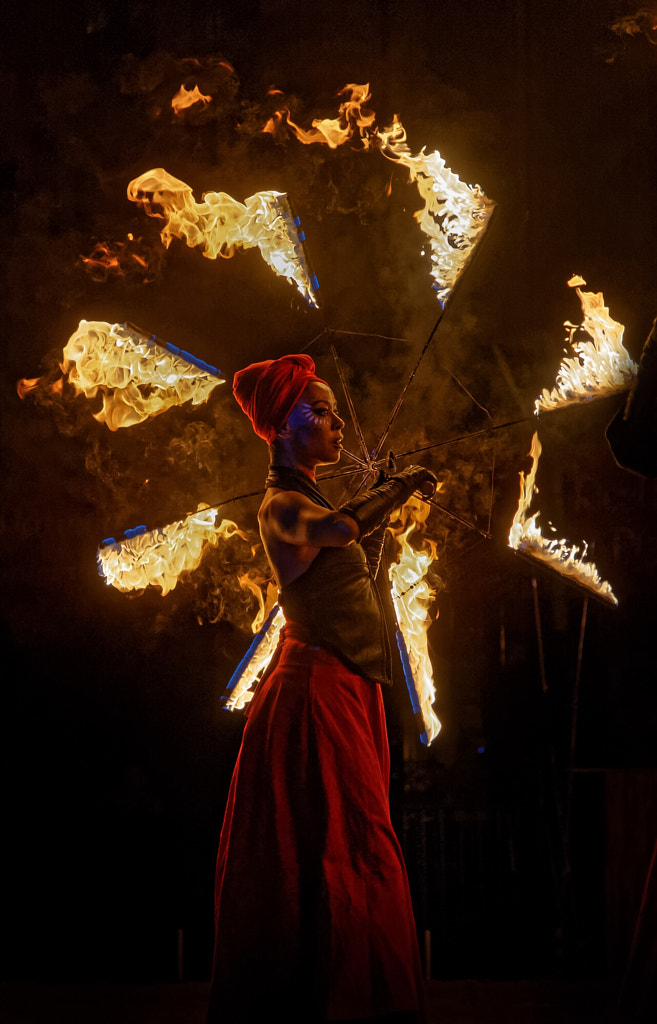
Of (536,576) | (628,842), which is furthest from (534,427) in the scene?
(628,842)

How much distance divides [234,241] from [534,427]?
4.66 feet

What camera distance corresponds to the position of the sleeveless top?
2.82m

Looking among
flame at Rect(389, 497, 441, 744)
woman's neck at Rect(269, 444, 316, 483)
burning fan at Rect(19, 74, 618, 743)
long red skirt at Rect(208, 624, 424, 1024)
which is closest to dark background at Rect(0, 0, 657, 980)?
flame at Rect(389, 497, 441, 744)

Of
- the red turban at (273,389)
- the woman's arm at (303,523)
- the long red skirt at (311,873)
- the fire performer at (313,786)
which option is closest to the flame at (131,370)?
the red turban at (273,389)

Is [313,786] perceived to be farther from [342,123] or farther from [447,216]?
[342,123]

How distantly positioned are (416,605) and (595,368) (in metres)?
1.05

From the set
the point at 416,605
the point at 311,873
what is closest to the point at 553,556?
the point at 416,605

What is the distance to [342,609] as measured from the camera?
9.34 feet

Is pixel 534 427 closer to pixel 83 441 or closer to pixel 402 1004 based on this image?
pixel 83 441

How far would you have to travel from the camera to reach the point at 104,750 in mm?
3734

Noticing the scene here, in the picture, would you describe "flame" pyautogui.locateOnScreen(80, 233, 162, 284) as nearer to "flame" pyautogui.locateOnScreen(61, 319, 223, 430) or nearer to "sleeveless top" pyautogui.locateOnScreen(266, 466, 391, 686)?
"flame" pyautogui.locateOnScreen(61, 319, 223, 430)

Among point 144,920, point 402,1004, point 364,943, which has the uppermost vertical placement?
point 364,943

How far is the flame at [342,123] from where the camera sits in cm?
381

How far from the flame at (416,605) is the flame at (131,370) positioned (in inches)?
37.3
